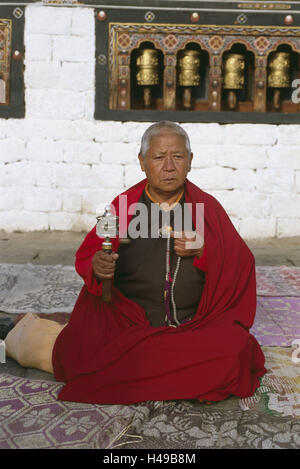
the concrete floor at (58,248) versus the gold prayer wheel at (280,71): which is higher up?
the gold prayer wheel at (280,71)

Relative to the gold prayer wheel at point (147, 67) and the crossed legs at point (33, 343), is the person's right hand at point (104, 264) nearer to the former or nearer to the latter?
the crossed legs at point (33, 343)

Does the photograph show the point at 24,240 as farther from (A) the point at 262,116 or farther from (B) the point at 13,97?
(A) the point at 262,116

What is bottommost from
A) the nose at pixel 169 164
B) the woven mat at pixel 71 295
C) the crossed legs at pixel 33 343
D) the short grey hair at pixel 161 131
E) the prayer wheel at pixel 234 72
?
the woven mat at pixel 71 295

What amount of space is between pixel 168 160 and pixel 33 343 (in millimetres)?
1141

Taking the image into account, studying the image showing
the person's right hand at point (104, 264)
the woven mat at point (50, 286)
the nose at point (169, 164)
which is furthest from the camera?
the woven mat at point (50, 286)

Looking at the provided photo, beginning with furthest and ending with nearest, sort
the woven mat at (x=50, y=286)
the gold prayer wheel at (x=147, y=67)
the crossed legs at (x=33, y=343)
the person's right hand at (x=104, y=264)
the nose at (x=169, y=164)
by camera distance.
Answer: the gold prayer wheel at (x=147, y=67) < the woven mat at (x=50, y=286) < the crossed legs at (x=33, y=343) < the nose at (x=169, y=164) < the person's right hand at (x=104, y=264)

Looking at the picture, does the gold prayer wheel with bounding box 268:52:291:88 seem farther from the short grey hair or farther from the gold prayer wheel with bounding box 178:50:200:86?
the short grey hair

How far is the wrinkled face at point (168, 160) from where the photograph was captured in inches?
94.5

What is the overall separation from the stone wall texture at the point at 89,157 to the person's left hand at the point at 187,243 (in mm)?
4011

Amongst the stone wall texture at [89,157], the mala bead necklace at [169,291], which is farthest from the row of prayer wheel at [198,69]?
the mala bead necklace at [169,291]

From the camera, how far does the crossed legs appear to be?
2.67 metres

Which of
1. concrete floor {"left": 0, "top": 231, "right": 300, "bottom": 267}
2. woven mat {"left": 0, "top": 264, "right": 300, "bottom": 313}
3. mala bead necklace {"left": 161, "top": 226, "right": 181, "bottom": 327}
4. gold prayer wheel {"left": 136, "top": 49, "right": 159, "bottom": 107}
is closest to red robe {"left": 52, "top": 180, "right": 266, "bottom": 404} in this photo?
mala bead necklace {"left": 161, "top": 226, "right": 181, "bottom": 327}

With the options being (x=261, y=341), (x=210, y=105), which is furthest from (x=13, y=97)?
(x=261, y=341)
